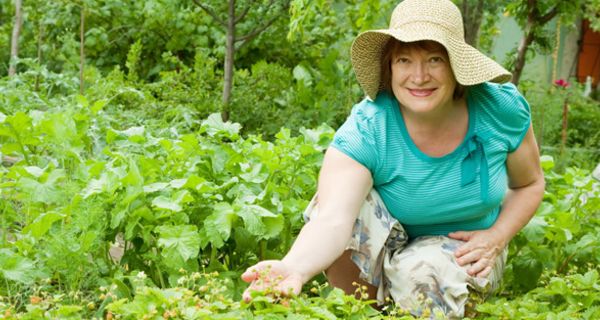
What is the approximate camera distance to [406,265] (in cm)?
296

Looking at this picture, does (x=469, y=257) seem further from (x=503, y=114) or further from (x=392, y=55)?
(x=392, y=55)

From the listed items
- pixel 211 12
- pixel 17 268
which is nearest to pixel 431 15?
pixel 17 268

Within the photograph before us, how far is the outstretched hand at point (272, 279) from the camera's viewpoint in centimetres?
229

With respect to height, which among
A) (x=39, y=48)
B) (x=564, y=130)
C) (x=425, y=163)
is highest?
(x=425, y=163)

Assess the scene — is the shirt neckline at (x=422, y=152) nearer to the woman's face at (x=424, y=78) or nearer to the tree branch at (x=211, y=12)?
the woman's face at (x=424, y=78)

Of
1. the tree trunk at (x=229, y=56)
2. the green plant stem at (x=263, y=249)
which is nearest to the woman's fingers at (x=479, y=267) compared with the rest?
the green plant stem at (x=263, y=249)

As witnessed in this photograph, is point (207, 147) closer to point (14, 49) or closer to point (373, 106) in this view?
point (373, 106)

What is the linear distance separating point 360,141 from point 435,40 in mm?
390

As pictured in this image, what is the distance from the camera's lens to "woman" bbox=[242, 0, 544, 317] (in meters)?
2.84

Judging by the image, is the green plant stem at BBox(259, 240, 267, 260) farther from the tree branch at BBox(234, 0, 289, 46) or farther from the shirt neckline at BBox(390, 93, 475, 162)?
the tree branch at BBox(234, 0, 289, 46)

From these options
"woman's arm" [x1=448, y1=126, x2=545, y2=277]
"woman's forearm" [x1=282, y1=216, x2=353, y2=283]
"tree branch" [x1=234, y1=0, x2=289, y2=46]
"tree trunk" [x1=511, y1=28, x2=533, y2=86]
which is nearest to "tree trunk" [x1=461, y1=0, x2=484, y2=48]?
"tree trunk" [x1=511, y1=28, x2=533, y2=86]

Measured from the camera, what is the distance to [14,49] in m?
6.07

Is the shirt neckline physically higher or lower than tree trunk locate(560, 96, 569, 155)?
higher

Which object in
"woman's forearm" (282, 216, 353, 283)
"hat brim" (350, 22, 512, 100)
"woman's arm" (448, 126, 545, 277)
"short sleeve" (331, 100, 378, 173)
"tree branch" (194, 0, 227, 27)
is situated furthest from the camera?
"tree branch" (194, 0, 227, 27)
